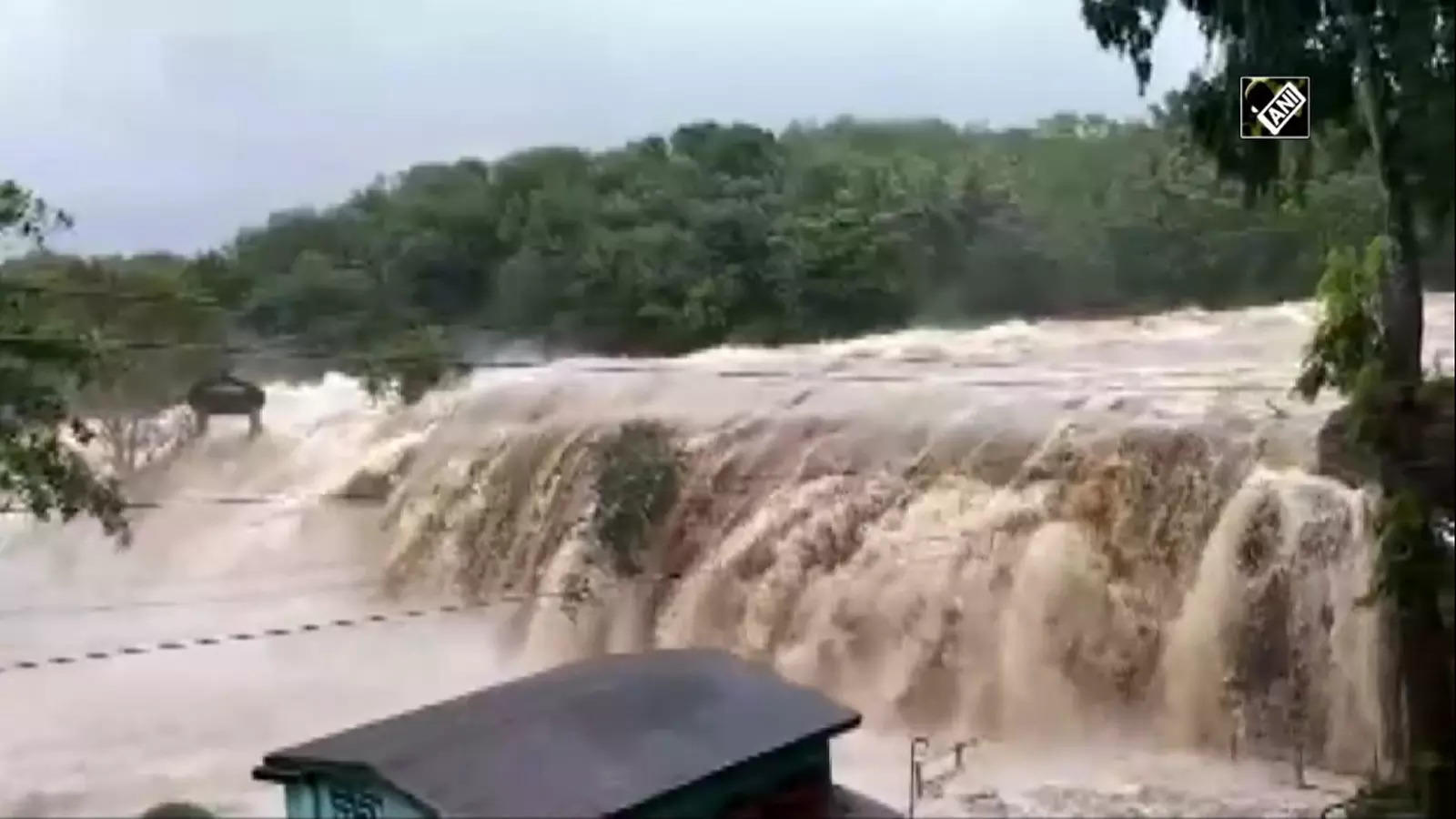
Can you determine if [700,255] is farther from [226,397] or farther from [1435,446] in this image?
[1435,446]

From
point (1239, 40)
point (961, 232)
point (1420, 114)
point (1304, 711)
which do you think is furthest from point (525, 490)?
point (1420, 114)

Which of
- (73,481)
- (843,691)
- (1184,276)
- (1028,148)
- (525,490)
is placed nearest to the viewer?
(73,481)

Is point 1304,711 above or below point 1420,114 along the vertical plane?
below

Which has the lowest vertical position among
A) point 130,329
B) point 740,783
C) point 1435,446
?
point 740,783

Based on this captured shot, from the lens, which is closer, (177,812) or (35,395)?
(177,812)

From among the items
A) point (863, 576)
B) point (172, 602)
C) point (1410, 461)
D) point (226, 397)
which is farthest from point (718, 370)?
point (1410, 461)

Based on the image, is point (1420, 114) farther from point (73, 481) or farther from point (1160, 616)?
point (73, 481)

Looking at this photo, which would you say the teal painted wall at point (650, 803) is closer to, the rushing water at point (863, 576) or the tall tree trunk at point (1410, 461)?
the rushing water at point (863, 576)

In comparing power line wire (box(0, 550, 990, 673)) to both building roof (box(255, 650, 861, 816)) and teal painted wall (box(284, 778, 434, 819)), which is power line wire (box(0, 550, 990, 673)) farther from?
teal painted wall (box(284, 778, 434, 819))

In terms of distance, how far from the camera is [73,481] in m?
3.60

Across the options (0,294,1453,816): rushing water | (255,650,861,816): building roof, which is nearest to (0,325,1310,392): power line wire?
(0,294,1453,816): rushing water

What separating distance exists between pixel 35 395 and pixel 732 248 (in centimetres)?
211

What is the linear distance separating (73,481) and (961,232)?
249 cm

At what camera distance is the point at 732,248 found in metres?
4.92
